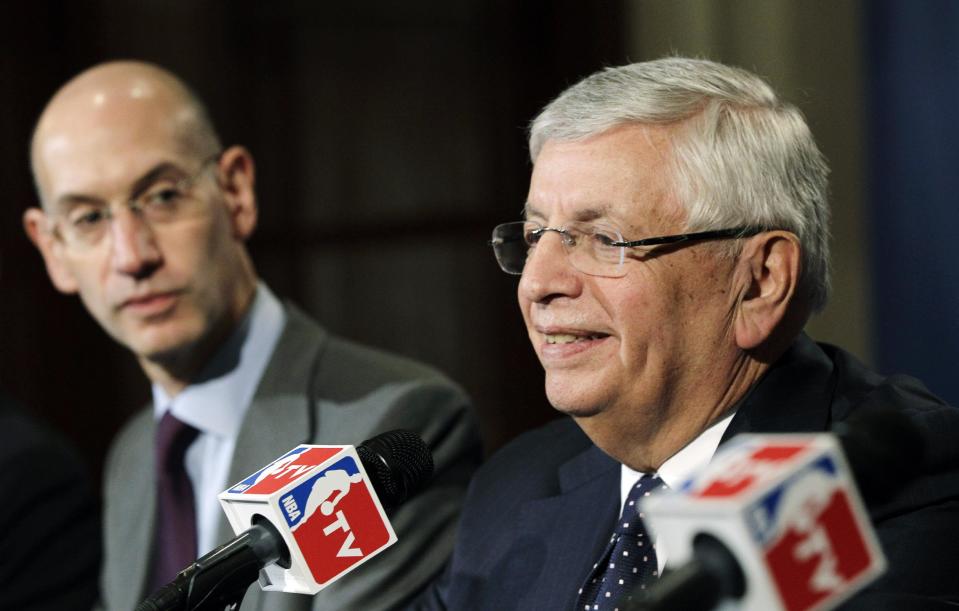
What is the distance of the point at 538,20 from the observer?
383 centimetres

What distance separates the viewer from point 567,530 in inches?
71.2

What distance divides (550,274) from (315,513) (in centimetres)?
51

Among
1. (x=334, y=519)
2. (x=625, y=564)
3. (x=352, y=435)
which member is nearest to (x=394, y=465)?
(x=334, y=519)

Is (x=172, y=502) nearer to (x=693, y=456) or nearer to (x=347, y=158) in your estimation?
(x=693, y=456)

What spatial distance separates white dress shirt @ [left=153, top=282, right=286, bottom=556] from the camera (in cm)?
241

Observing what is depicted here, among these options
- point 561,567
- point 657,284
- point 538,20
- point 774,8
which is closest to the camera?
point 657,284

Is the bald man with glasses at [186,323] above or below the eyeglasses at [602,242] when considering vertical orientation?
below

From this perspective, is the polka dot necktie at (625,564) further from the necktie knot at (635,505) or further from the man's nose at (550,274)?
the man's nose at (550,274)

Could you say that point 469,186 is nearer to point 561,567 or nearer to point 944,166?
point 944,166

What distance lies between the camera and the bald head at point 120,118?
243 cm

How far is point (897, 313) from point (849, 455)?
1.57m

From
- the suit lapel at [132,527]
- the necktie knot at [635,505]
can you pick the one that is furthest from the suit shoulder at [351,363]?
the necktie knot at [635,505]

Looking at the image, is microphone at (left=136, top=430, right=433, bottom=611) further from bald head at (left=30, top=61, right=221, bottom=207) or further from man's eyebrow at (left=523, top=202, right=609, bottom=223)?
bald head at (left=30, top=61, right=221, bottom=207)

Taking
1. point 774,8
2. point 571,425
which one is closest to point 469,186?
point 774,8
